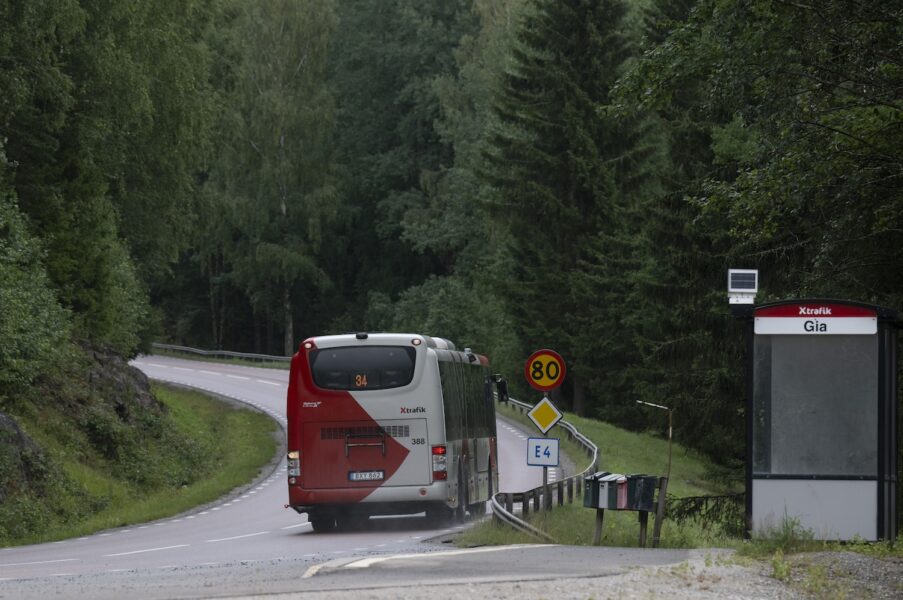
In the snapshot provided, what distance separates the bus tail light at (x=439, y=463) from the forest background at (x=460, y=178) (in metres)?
5.96

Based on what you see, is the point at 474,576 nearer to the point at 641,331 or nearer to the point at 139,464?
the point at 139,464

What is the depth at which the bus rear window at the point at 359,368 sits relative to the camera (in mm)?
24906

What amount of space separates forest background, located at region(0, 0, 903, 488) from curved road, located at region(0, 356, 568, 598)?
16.4ft

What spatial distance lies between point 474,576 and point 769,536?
511 centimetres

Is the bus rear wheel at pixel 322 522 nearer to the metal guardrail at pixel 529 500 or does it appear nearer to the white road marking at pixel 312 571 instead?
the metal guardrail at pixel 529 500

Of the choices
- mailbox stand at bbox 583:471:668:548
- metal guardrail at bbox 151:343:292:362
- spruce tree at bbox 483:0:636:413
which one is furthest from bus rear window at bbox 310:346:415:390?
metal guardrail at bbox 151:343:292:362

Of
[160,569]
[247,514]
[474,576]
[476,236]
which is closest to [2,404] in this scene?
[247,514]


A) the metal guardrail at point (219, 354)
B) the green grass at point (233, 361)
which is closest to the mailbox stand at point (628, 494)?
the green grass at point (233, 361)

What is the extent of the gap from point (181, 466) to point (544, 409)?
639 inches

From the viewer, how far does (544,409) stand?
1024 inches

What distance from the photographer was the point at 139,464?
3656 cm

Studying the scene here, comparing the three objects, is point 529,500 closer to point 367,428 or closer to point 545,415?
point 545,415

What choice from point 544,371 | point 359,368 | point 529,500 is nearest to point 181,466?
point 359,368

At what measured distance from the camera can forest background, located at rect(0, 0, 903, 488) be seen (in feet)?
76.7
